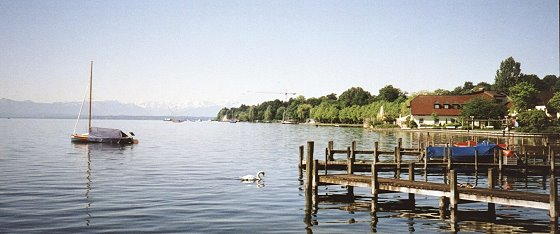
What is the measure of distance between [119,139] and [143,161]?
28.3 metres

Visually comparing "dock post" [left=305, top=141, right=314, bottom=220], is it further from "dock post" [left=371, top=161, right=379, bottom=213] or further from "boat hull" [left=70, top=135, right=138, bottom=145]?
"boat hull" [left=70, top=135, right=138, bottom=145]

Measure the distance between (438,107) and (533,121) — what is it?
153 ft

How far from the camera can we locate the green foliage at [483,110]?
11812 centimetres

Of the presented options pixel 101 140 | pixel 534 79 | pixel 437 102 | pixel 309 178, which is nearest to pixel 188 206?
pixel 309 178

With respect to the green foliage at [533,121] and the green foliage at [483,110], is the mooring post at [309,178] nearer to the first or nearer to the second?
the green foliage at [533,121]

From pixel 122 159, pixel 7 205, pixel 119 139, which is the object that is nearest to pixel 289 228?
pixel 7 205

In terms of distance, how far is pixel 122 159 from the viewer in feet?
185

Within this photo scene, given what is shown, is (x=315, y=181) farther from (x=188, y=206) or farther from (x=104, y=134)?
(x=104, y=134)

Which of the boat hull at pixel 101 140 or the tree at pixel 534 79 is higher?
the tree at pixel 534 79

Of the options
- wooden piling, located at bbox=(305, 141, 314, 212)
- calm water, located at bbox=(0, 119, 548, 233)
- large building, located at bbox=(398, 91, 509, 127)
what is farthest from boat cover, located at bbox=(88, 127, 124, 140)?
large building, located at bbox=(398, 91, 509, 127)

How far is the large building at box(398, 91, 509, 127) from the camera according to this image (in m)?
140

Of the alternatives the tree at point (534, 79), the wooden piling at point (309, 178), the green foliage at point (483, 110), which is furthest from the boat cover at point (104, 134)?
the tree at point (534, 79)

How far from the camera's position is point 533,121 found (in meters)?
97.5

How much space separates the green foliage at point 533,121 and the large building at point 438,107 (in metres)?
36.6
